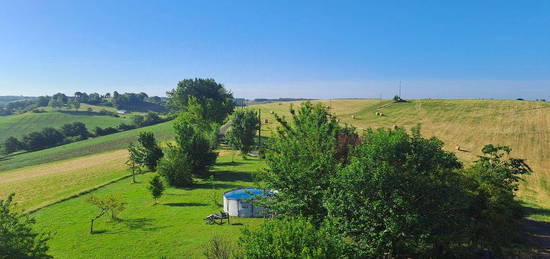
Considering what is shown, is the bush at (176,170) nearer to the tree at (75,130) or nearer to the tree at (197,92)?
the tree at (197,92)

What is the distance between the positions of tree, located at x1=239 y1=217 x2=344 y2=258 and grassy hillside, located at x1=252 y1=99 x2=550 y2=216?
124ft

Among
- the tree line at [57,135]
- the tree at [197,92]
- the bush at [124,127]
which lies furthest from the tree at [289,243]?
the bush at [124,127]

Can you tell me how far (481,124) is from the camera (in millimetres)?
82625

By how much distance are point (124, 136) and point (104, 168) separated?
53.4m

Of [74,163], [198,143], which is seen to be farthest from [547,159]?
[74,163]

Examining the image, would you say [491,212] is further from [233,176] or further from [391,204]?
[233,176]

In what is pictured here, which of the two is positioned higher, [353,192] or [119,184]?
[353,192]

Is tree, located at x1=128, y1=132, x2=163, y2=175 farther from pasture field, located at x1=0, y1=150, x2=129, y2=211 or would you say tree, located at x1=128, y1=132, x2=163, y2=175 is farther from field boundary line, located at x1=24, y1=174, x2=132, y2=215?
pasture field, located at x1=0, y1=150, x2=129, y2=211

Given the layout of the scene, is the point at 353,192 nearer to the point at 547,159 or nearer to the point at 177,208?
the point at 177,208

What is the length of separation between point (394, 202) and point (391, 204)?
0.67 feet

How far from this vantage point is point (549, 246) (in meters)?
23.5

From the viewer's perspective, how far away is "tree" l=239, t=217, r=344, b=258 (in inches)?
498

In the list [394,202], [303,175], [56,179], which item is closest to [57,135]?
[56,179]

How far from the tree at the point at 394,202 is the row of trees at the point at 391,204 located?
5 centimetres
